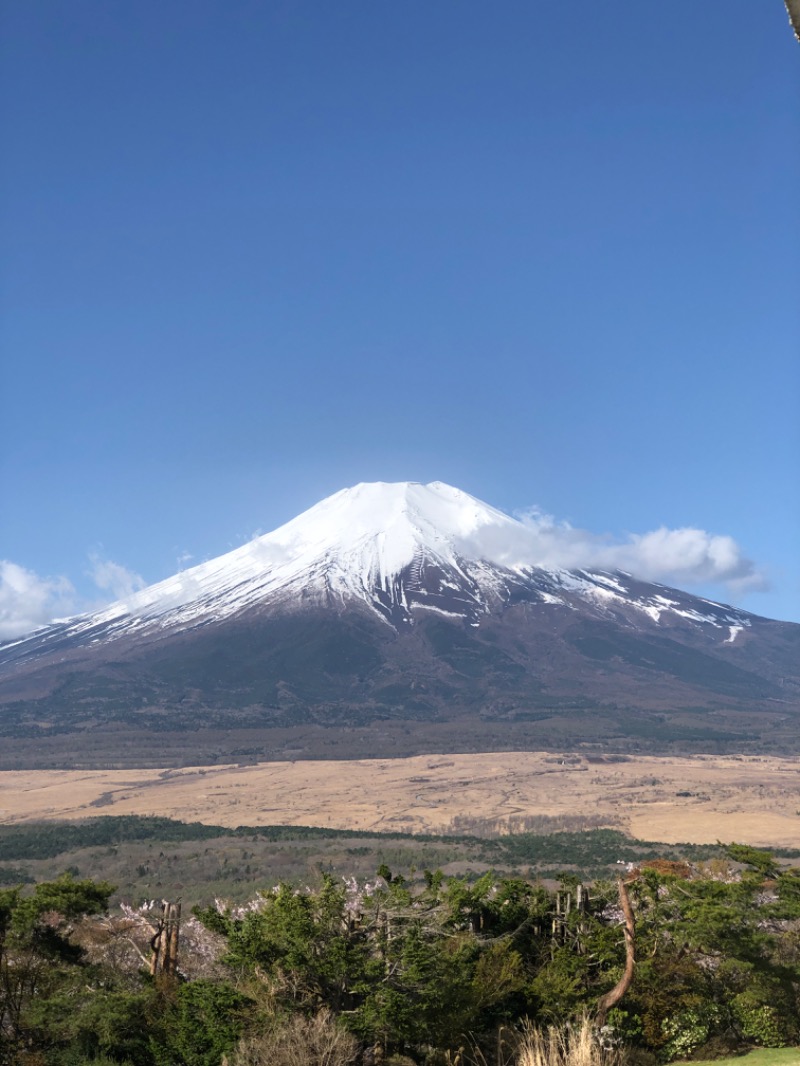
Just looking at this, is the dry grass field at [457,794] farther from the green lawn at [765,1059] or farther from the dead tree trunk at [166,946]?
the dead tree trunk at [166,946]

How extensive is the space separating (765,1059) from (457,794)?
51.2 metres

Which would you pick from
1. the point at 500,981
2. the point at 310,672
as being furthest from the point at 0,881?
the point at 310,672

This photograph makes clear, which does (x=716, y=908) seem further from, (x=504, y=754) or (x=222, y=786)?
(x=504, y=754)

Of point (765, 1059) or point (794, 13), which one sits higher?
point (794, 13)

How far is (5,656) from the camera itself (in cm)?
16250

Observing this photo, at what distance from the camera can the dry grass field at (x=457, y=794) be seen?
50.2m

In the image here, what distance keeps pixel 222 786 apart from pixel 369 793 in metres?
11.9

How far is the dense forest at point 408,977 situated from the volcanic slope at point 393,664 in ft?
244

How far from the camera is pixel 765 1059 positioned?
12.7 meters

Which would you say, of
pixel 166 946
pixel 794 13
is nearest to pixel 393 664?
pixel 166 946

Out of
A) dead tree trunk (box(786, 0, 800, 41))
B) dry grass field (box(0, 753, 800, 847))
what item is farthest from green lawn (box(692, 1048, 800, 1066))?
dry grass field (box(0, 753, 800, 847))

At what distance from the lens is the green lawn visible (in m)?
12.2

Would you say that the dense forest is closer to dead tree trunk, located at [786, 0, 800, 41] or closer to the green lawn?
the green lawn

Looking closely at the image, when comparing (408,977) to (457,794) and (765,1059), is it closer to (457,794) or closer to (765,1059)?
(765,1059)
